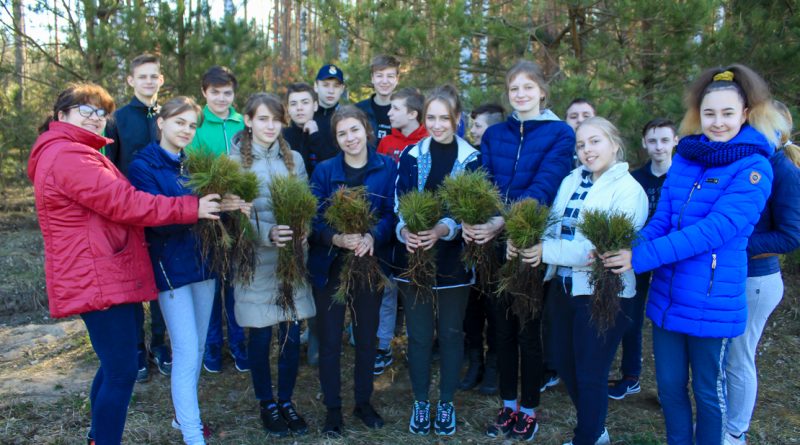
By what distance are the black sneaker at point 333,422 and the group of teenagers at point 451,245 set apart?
0.01m

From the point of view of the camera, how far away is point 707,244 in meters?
2.94

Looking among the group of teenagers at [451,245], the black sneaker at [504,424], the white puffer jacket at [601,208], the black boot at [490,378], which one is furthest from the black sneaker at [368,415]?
the white puffer jacket at [601,208]

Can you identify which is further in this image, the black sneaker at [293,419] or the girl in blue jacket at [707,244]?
the black sneaker at [293,419]

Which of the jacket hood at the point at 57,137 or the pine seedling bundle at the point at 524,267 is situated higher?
the jacket hood at the point at 57,137

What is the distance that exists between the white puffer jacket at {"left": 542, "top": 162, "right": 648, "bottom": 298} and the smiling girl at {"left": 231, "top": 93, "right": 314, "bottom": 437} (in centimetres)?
159

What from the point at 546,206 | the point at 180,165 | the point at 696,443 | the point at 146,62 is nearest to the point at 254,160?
the point at 180,165

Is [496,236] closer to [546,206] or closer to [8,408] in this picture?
[546,206]

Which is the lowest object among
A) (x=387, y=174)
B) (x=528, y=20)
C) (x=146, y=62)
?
(x=387, y=174)

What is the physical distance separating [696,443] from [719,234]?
116 centimetres

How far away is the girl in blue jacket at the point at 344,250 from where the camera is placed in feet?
12.6

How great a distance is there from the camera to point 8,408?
434 centimetres

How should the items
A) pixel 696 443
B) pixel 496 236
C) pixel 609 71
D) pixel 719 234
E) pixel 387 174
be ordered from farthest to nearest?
1. pixel 609 71
2. pixel 387 174
3. pixel 496 236
4. pixel 696 443
5. pixel 719 234

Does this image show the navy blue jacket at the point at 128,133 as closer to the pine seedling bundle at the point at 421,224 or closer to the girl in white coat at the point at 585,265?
the pine seedling bundle at the point at 421,224

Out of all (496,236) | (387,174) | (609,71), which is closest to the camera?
(496,236)
